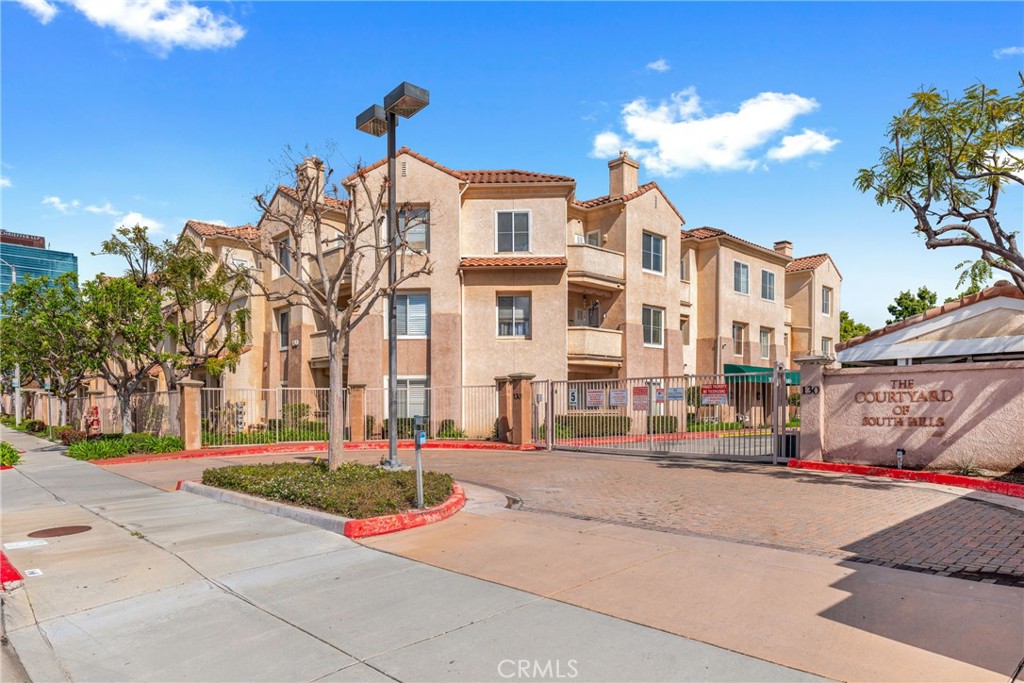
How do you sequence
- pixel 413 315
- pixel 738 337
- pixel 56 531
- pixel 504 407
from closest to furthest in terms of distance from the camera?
1. pixel 56 531
2. pixel 504 407
3. pixel 413 315
4. pixel 738 337

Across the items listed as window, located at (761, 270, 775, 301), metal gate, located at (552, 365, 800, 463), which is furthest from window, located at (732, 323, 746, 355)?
metal gate, located at (552, 365, 800, 463)

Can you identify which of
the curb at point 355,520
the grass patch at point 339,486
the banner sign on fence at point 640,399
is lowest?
the curb at point 355,520

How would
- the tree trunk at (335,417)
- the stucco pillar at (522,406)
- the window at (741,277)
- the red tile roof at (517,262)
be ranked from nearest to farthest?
1. the tree trunk at (335,417)
2. the stucco pillar at (522,406)
3. the red tile roof at (517,262)
4. the window at (741,277)

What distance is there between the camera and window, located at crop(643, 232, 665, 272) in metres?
29.1

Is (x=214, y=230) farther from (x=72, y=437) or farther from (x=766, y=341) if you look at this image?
(x=766, y=341)

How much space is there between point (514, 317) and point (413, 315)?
12.6 feet

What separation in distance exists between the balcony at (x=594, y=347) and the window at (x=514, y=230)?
3811mm

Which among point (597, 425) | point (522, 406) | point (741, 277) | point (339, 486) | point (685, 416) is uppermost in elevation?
point (741, 277)

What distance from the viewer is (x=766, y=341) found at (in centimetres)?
3688

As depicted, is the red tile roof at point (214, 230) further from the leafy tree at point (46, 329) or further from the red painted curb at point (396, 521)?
the red painted curb at point (396, 521)

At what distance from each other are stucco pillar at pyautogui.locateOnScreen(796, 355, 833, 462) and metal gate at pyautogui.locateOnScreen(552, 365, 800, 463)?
0.34 metres

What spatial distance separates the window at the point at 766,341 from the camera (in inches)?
1439

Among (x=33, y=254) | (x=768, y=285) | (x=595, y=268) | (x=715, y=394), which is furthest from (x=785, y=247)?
(x=33, y=254)

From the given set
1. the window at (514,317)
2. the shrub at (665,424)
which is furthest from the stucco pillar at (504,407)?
the shrub at (665,424)
